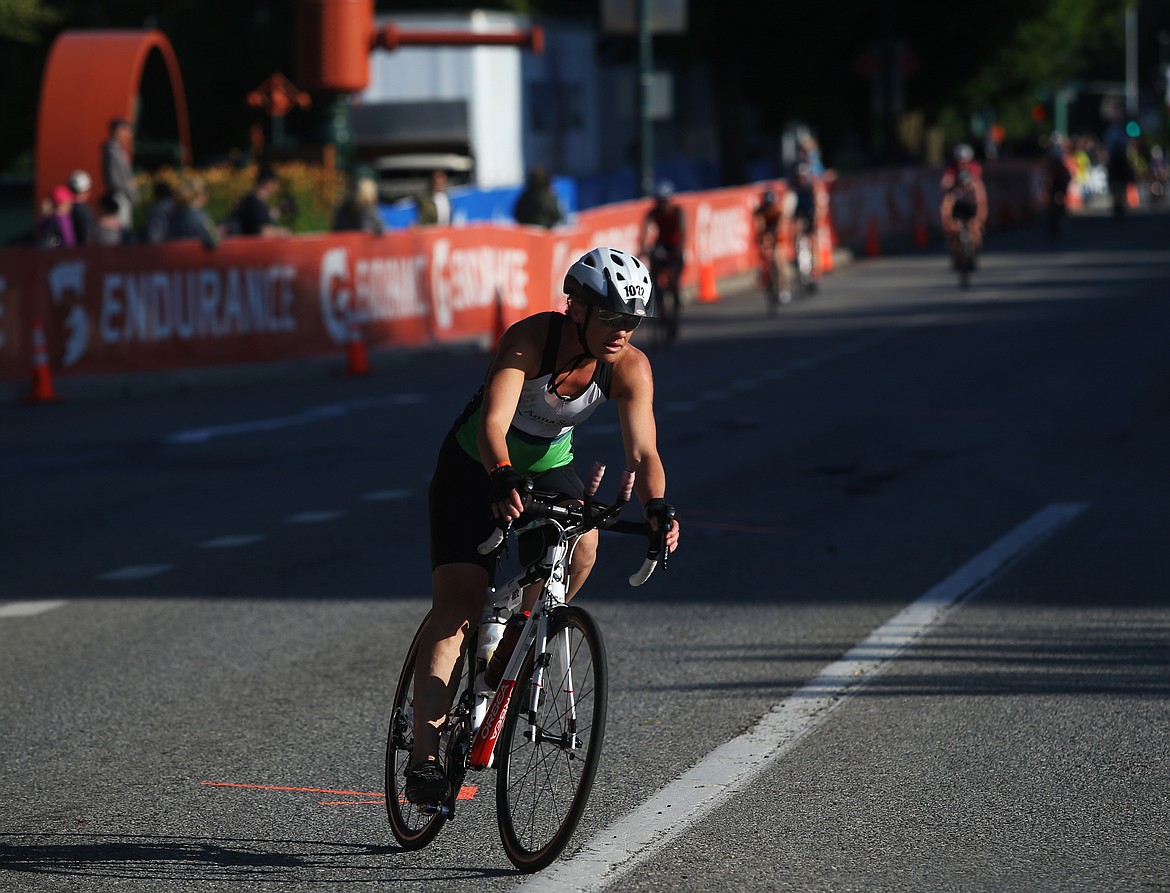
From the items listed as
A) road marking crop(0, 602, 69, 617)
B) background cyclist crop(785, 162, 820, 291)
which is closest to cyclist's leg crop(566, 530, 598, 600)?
road marking crop(0, 602, 69, 617)

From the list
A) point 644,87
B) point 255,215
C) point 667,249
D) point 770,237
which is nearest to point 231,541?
point 255,215

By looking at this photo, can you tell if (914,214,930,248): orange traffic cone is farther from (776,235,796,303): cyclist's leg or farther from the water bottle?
the water bottle

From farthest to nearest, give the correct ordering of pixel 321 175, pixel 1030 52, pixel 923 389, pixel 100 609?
pixel 1030 52 → pixel 321 175 → pixel 923 389 → pixel 100 609

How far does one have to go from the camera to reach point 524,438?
5.80 m

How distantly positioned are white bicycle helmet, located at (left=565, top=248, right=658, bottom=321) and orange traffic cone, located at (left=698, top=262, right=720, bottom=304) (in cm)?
2606

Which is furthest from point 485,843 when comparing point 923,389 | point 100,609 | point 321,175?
point 321,175

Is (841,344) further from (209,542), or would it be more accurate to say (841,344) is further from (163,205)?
(209,542)

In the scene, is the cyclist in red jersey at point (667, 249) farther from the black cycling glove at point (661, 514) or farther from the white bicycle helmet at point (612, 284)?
the black cycling glove at point (661, 514)

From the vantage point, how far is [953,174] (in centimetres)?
3212

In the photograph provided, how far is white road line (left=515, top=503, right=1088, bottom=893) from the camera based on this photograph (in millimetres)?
5633

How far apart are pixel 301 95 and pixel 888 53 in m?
13.7

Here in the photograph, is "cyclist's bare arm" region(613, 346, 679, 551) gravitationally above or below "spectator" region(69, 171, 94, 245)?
below

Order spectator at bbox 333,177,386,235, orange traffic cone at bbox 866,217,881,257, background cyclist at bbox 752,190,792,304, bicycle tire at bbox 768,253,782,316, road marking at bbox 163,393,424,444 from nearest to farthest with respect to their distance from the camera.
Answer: road marking at bbox 163,393,424,444, spectator at bbox 333,177,386,235, bicycle tire at bbox 768,253,782,316, background cyclist at bbox 752,190,792,304, orange traffic cone at bbox 866,217,881,257

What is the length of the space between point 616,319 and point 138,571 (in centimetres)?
597
